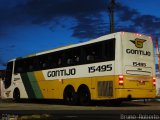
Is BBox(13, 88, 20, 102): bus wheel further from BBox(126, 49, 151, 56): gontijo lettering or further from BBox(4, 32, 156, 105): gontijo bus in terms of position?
BBox(126, 49, 151, 56): gontijo lettering

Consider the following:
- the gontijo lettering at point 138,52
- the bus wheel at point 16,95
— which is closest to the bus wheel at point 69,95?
the gontijo lettering at point 138,52

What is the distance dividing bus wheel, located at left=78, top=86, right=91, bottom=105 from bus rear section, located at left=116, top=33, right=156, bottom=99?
8.46 ft

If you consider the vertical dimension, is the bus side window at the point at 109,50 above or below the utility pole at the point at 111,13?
below

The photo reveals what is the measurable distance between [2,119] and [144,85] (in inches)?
452

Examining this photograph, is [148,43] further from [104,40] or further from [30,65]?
[30,65]

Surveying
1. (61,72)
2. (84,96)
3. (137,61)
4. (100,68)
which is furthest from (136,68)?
(61,72)

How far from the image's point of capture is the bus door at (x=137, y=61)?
24328mm

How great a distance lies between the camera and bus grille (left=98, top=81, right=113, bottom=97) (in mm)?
24328

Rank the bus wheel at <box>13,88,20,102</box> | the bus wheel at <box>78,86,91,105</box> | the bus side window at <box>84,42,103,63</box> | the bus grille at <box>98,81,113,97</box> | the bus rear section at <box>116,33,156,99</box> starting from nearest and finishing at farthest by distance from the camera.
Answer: the bus rear section at <box>116,33,156,99</box>, the bus grille at <box>98,81,113,97</box>, the bus side window at <box>84,42,103,63</box>, the bus wheel at <box>78,86,91,105</box>, the bus wheel at <box>13,88,20,102</box>

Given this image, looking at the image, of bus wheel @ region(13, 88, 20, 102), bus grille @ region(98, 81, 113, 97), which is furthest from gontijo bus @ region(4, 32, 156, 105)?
bus wheel @ region(13, 88, 20, 102)

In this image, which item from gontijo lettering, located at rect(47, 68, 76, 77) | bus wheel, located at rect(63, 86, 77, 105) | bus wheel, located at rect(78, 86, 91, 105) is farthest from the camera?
gontijo lettering, located at rect(47, 68, 76, 77)

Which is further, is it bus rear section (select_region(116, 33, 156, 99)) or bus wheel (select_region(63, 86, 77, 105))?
bus wheel (select_region(63, 86, 77, 105))

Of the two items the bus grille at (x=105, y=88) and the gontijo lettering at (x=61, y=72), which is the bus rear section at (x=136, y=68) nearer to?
the bus grille at (x=105, y=88)

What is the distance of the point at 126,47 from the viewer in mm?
24422
